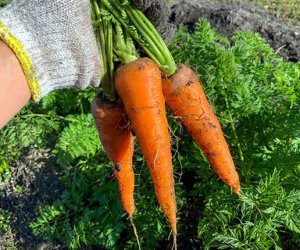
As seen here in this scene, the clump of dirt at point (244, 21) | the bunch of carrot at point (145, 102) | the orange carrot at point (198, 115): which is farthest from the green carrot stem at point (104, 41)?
the clump of dirt at point (244, 21)

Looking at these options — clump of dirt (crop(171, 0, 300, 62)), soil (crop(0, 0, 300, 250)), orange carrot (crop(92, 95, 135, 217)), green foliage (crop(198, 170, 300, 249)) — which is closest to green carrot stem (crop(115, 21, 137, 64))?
orange carrot (crop(92, 95, 135, 217))

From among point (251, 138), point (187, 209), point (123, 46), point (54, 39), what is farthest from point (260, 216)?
point (54, 39)

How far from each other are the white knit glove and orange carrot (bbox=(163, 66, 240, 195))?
419 millimetres

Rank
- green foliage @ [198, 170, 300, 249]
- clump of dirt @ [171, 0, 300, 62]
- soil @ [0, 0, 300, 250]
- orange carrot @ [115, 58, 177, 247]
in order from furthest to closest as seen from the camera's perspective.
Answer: clump of dirt @ [171, 0, 300, 62], soil @ [0, 0, 300, 250], green foliage @ [198, 170, 300, 249], orange carrot @ [115, 58, 177, 247]

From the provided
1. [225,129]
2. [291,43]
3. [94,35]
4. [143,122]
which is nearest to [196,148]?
[225,129]

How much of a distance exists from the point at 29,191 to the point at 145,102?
1.64 metres

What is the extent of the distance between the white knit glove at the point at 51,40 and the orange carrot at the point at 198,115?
42 cm

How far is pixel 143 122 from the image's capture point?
2256 mm

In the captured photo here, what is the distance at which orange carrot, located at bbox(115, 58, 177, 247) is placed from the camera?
215 centimetres

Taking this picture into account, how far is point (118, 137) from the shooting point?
97.5 inches

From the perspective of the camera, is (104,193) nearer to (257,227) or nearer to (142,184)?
(142,184)

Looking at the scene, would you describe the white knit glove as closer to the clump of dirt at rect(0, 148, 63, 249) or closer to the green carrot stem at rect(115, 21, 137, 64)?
the green carrot stem at rect(115, 21, 137, 64)

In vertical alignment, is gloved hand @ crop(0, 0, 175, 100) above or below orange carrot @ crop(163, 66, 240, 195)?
above

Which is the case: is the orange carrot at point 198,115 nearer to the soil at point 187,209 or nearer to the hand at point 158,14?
the hand at point 158,14
